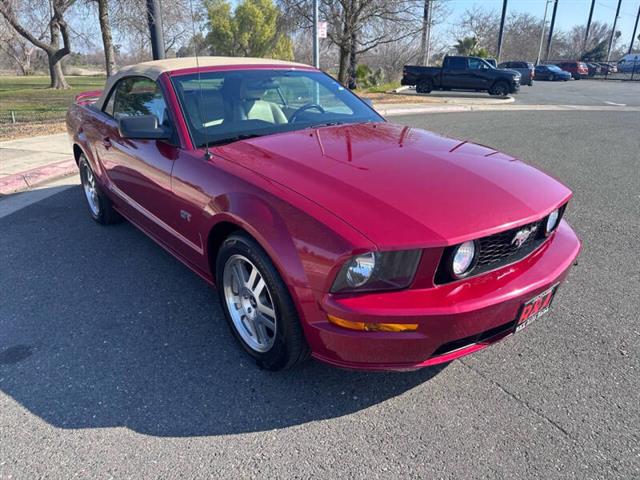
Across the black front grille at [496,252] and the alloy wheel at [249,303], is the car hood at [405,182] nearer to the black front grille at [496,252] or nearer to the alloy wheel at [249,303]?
the black front grille at [496,252]

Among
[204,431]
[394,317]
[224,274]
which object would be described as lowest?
[204,431]

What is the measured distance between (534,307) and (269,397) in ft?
4.55

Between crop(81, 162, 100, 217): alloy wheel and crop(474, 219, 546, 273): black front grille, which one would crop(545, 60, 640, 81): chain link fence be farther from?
crop(474, 219, 546, 273): black front grille

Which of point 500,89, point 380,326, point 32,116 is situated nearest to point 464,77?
point 500,89

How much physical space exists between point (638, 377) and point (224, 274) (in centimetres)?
232

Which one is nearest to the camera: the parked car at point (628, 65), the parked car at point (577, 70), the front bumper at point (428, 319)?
the front bumper at point (428, 319)

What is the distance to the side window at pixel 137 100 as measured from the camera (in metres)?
3.36

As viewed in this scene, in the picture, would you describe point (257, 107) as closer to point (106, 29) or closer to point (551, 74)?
point (106, 29)

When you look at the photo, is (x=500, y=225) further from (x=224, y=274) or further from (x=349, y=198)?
(x=224, y=274)

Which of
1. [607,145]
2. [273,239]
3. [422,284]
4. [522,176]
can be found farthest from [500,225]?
[607,145]

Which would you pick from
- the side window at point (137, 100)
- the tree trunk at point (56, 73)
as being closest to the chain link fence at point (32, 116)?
the side window at point (137, 100)

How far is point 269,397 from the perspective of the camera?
7.95ft

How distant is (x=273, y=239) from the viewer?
2.22 meters

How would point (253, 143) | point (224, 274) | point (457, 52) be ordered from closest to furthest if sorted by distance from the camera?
point (224, 274)
point (253, 143)
point (457, 52)
